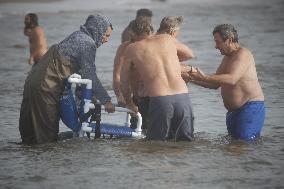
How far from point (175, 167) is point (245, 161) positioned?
0.77 meters

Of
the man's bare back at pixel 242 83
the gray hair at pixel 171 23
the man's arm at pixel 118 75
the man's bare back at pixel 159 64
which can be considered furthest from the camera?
the man's arm at pixel 118 75

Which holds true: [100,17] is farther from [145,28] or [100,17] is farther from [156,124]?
[156,124]

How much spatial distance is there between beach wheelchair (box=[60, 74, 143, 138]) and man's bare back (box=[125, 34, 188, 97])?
39 cm

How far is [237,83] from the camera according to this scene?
8.02 meters

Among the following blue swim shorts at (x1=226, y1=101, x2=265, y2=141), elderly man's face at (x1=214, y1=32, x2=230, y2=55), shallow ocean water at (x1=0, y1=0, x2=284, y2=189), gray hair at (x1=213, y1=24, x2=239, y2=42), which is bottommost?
shallow ocean water at (x1=0, y1=0, x2=284, y2=189)

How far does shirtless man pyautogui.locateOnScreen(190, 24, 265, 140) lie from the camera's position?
7.89 meters

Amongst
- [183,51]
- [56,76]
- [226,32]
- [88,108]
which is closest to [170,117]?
[183,51]

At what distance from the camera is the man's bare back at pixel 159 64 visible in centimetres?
766

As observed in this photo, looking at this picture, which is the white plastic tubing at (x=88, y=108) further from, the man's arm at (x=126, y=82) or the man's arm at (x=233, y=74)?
the man's arm at (x=233, y=74)

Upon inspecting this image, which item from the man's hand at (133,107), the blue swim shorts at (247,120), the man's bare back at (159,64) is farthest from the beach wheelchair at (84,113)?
the blue swim shorts at (247,120)

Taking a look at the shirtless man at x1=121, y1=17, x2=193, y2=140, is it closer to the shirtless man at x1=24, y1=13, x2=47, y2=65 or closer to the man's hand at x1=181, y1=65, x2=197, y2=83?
the man's hand at x1=181, y1=65, x2=197, y2=83

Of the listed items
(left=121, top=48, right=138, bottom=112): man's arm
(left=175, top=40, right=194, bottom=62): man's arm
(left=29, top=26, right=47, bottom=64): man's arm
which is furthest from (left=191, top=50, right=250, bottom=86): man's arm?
(left=29, top=26, right=47, bottom=64): man's arm

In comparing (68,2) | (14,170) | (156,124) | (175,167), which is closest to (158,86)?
(156,124)

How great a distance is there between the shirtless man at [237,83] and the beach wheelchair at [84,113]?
97 centimetres
